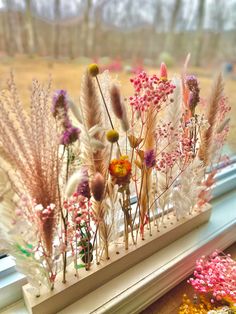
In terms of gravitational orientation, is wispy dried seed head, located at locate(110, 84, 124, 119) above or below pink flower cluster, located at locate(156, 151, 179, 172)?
above

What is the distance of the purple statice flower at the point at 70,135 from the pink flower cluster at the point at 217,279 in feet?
1.63

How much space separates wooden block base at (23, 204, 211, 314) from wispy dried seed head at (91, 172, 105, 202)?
21 cm

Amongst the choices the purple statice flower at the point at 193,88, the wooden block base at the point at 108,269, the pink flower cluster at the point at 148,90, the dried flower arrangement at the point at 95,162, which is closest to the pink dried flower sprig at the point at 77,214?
the dried flower arrangement at the point at 95,162

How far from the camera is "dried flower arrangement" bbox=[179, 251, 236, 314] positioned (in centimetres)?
65

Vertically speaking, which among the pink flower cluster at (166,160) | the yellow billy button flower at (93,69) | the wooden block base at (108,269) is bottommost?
the wooden block base at (108,269)

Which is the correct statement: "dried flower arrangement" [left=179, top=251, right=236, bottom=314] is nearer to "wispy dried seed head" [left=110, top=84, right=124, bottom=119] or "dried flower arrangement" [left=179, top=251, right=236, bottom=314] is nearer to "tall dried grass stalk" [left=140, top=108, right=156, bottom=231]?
"tall dried grass stalk" [left=140, top=108, right=156, bottom=231]

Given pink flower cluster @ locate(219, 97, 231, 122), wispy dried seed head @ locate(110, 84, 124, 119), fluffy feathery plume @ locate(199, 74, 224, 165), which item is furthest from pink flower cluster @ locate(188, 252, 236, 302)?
wispy dried seed head @ locate(110, 84, 124, 119)

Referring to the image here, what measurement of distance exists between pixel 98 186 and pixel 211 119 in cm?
35

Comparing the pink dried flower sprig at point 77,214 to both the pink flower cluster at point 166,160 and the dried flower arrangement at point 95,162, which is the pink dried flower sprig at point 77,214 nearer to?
the dried flower arrangement at point 95,162

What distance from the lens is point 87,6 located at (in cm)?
60

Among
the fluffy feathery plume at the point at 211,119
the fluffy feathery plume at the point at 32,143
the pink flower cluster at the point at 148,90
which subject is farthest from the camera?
the fluffy feathery plume at the point at 211,119

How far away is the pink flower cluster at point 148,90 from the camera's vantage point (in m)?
0.53

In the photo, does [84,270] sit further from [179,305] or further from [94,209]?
[179,305]

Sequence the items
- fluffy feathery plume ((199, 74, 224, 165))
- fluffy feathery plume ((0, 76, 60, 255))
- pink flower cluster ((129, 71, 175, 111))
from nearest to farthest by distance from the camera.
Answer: fluffy feathery plume ((0, 76, 60, 255)), pink flower cluster ((129, 71, 175, 111)), fluffy feathery plume ((199, 74, 224, 165))
